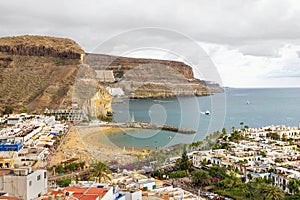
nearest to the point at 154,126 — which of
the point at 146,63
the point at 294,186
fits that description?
the point at 146,63

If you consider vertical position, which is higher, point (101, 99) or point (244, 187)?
point (101, 99)

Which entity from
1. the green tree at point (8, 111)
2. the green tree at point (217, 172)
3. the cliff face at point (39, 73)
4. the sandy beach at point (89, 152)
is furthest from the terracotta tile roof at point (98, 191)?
the green tree at point (8, 111)

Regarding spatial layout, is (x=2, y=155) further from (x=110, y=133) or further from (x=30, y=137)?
(x=110, y=133)

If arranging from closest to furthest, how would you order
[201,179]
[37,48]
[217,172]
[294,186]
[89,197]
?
1. [89,197]
2. [294,186]
3. [201,179]
4. [217,172]
5. [37,48]

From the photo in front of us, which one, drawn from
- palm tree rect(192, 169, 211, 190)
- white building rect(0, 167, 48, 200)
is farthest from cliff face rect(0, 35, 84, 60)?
white building rect(0, 167, 48, 200)

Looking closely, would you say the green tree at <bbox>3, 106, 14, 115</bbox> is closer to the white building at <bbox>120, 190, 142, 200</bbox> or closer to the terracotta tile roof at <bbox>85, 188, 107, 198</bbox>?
the white building at <bbox>120, 190, 142, 200</bbox>

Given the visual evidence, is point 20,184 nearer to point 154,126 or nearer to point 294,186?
point 294,186

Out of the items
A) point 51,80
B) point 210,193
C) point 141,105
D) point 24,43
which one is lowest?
point 210,193

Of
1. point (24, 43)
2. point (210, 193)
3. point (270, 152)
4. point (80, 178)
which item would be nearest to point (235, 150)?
point (270, 152)

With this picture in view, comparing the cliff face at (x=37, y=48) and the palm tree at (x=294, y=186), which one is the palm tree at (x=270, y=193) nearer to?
the palm tree at (x=294, y=186)
